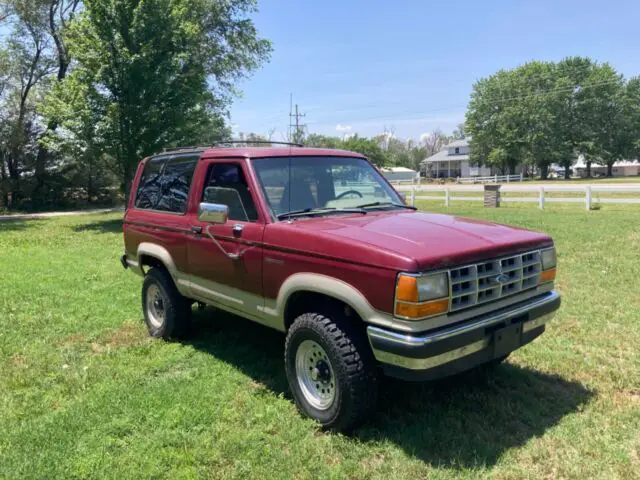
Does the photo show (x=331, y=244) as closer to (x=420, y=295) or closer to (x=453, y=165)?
(x=420, y=295)

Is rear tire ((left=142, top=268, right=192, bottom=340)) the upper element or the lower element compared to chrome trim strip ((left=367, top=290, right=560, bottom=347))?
lower

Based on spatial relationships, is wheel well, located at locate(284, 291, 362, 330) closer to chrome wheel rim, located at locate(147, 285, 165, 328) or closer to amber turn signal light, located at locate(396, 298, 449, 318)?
amber turn signal light, located at locate(396, 298, 449, 318)

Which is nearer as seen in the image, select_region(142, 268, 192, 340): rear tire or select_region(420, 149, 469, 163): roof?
select_region(142, 268, 192, 340): rear tire

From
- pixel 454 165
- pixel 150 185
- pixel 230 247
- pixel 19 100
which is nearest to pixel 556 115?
pixel 454 165

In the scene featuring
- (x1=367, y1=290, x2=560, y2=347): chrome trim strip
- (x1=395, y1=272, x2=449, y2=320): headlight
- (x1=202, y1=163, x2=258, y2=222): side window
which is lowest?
(x1=367, y1=290, x2=560, y2=347): chrome trim strip

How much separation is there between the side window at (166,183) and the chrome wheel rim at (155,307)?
91cm

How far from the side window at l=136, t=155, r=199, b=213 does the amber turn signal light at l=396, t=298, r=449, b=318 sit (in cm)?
267

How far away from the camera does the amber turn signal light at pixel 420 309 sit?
3.01 m

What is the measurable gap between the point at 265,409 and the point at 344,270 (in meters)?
1.38

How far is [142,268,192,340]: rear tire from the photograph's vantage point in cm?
530

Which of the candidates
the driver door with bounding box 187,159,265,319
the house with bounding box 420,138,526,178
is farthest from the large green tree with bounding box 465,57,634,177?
the driver door with bounding box 187,159,265,319

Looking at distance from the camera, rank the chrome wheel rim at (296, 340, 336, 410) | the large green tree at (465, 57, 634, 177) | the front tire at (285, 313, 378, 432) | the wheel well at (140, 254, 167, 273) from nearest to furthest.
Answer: the front tire at (285, 313, 378, 432) → the chrome wheel rim at (296, 340, 336, 410) → the wheel well at (140, 254, 167, 273) → the large green tree at (465, 57, 634, 177)

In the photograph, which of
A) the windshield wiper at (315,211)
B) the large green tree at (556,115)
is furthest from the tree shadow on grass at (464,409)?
the large green tree at (556,115)

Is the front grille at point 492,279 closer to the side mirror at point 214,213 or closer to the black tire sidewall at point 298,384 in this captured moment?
the black tire sidewall at point 298,384
